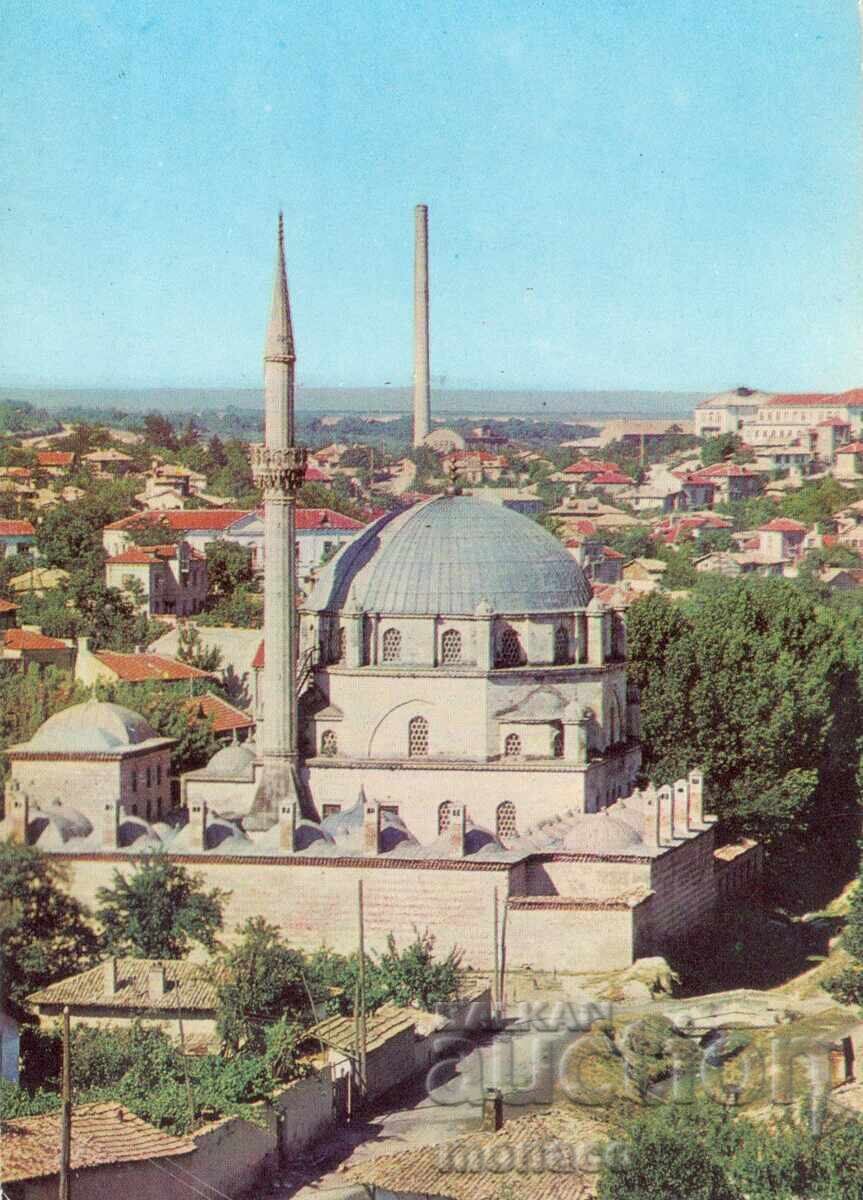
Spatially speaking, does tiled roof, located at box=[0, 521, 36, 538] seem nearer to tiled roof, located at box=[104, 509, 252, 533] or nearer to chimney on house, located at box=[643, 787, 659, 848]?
tiled roof, located at box=[104, 509, 252, 533]

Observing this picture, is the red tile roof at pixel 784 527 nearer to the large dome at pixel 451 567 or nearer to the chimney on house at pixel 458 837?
the large dome at pixel 451 567

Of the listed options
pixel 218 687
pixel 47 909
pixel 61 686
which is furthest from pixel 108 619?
pixel 47 909

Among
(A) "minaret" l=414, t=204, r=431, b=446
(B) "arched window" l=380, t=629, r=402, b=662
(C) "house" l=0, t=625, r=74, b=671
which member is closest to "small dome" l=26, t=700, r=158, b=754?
(B) "arched window" l=380, t=629, r=402, b=662

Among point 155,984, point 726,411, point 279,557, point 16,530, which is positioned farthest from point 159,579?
point 726,411

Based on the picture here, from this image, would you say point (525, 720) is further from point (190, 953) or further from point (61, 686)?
point (61, 686)

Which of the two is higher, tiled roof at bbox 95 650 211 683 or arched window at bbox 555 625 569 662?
arched window at bbox 555 625 569 662

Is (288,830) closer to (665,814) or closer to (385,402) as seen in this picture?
(665,814)

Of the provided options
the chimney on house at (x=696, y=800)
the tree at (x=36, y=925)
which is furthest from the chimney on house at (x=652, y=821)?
the tree at (x=36, y=925)

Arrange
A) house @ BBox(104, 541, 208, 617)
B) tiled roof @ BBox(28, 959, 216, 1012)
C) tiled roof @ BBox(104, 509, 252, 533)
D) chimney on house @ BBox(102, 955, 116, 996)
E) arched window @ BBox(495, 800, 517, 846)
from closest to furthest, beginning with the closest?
tiled roof @ BBox(28, 959, 216, 1012), chimney on house @ BBox(102, 955, 116, 996), arched window @ BBox(495, 800, 517, 846), house @ BBox(104, 541, 208, 617), tiled roof @ BBox(104, 509, 252, 533)
